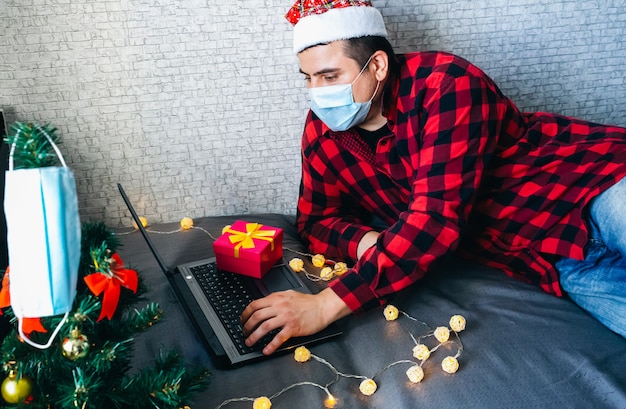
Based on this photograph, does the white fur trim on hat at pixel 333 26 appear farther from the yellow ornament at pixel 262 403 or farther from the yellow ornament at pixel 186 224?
the yellow ornament at pixel 262 403

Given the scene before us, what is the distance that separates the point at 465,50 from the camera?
157 centimetres

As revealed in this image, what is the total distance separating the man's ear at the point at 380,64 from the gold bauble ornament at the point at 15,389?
878mm

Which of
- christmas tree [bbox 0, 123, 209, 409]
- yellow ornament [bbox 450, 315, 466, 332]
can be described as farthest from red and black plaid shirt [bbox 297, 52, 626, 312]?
christmas tree [bbox 0, 123, 209, 409]

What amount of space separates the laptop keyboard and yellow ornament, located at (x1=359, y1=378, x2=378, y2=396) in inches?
7.6

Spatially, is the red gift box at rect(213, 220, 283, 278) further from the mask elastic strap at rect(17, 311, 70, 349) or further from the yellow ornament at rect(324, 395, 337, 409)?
the mask elastic strap at rect(17, 311, 70, 349)

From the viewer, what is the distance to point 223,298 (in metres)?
A: 1.18

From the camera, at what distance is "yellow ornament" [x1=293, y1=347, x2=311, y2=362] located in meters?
1.05

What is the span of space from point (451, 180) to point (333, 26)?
Result: 1.30 feet

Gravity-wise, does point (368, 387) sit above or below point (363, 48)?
below

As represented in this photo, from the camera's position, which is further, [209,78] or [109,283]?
[209,78]

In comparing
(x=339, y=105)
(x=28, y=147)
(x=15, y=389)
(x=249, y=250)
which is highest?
(x=28, y=147)

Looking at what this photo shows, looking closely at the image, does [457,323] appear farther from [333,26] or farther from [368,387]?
[333,26]

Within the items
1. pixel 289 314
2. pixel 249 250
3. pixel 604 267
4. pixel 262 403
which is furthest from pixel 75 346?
pixel 604 267

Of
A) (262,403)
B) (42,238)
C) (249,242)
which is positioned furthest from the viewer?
(249,242)
